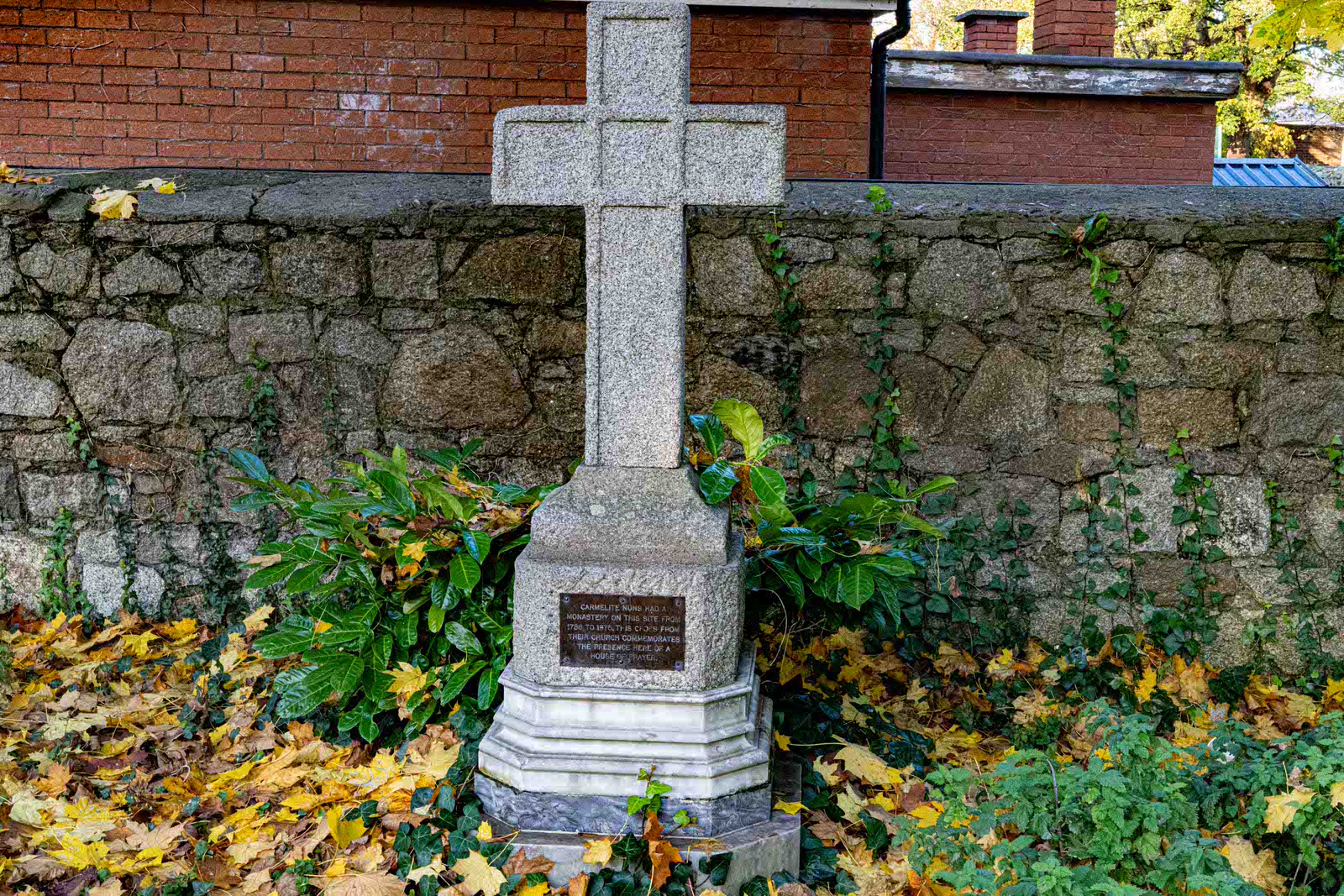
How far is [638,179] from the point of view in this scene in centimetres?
280

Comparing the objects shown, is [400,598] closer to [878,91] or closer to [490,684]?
[490,684]

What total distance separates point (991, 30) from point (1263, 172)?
291 cm

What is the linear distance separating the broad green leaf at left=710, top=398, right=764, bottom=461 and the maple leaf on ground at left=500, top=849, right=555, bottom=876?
1.24 m

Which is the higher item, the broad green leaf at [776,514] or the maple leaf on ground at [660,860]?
the broad green leaf at [776,514]

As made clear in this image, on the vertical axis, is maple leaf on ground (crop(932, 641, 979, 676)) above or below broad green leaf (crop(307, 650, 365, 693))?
below

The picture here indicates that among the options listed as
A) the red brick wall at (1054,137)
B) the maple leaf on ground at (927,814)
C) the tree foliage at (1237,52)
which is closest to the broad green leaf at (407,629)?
the maple leaf on ground at (927,814)

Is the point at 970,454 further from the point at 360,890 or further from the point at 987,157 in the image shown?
the point at 987,157

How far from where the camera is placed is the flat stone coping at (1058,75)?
287 inches

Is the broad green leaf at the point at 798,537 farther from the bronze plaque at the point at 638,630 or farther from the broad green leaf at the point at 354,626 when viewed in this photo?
the broad green leaf at the point at 354,626

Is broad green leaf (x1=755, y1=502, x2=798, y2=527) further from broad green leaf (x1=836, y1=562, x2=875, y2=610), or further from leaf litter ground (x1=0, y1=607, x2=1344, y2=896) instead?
leaf litter ground (x1=0, y1=607, x2=1344, y2=896)

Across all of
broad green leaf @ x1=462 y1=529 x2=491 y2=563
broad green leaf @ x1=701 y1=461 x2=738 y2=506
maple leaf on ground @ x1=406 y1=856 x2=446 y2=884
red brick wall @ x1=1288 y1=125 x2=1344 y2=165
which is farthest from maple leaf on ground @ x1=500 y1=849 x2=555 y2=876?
red brick wall @ x1=1288 y1=125 x2=1344 y2=165

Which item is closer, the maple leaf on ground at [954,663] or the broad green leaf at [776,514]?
the broad green leaf at [776,514]

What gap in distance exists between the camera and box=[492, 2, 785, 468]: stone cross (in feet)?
9.12

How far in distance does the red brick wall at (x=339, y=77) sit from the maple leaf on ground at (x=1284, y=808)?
3.64 metres
